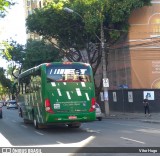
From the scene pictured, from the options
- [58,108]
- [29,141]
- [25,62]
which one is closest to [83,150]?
[29,141]

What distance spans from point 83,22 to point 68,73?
18.8 m

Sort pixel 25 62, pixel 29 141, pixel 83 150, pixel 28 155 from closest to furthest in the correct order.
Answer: pixel 28 155 < pixel 83 150 < pixel 29 141 < pixel 25 62

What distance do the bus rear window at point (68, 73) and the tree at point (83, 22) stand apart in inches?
623

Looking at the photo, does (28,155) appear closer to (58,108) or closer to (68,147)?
(68,147)

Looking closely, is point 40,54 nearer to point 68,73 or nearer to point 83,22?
point 83,22

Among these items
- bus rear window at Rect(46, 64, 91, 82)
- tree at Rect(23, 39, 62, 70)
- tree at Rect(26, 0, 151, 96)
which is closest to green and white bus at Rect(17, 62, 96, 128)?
bus rear window at Rect(46, 64, 91, 82)

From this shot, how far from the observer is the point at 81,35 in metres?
40.6

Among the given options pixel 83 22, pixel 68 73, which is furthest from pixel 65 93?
pixel 83 22

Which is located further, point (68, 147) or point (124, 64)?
point (124, 64)

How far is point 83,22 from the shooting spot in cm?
3922

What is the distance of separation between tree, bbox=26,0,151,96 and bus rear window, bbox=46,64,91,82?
623 inches

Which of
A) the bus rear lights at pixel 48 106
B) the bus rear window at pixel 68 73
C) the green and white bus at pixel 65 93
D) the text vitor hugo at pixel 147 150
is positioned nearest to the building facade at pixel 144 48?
the bus rear window at pixel 68 73

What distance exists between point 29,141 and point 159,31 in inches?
1061

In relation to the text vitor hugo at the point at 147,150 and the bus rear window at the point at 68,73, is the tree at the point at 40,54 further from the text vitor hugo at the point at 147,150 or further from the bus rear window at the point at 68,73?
the text vitor hugo at the point at 147,150
